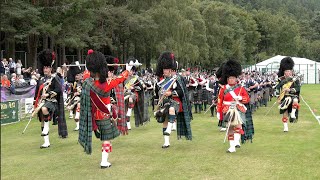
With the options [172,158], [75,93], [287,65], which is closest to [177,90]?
[172,158]

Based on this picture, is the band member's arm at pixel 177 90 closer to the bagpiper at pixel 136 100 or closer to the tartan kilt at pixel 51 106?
the tartan kilt at pixel 51 106

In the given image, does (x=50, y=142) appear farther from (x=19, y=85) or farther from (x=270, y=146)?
(x=19, y=85)

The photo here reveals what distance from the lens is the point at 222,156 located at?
892cm

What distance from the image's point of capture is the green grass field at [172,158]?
7.57 metres

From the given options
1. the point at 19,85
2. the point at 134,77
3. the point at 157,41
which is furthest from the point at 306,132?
the point at 157,41

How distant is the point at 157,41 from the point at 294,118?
2973cm

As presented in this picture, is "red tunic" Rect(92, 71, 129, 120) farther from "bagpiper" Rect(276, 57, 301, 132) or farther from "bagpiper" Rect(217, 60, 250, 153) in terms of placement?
"bagpiper" Rect(276, 57, 301, 132)

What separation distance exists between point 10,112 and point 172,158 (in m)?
8.82

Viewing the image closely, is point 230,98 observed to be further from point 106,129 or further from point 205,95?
point 205,95

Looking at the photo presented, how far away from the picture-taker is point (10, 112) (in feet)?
51.6

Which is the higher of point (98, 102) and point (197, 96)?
point (98, 102)

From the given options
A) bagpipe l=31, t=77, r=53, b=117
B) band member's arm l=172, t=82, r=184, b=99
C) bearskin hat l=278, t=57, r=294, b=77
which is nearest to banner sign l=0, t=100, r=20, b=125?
bagpipe l=31, t=77, r=53, b=117

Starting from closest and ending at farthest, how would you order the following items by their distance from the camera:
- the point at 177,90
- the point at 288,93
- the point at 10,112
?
the point at 177,90, the point at 288,93, the point at 10,112

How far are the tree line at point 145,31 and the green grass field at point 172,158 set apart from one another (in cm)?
1300
